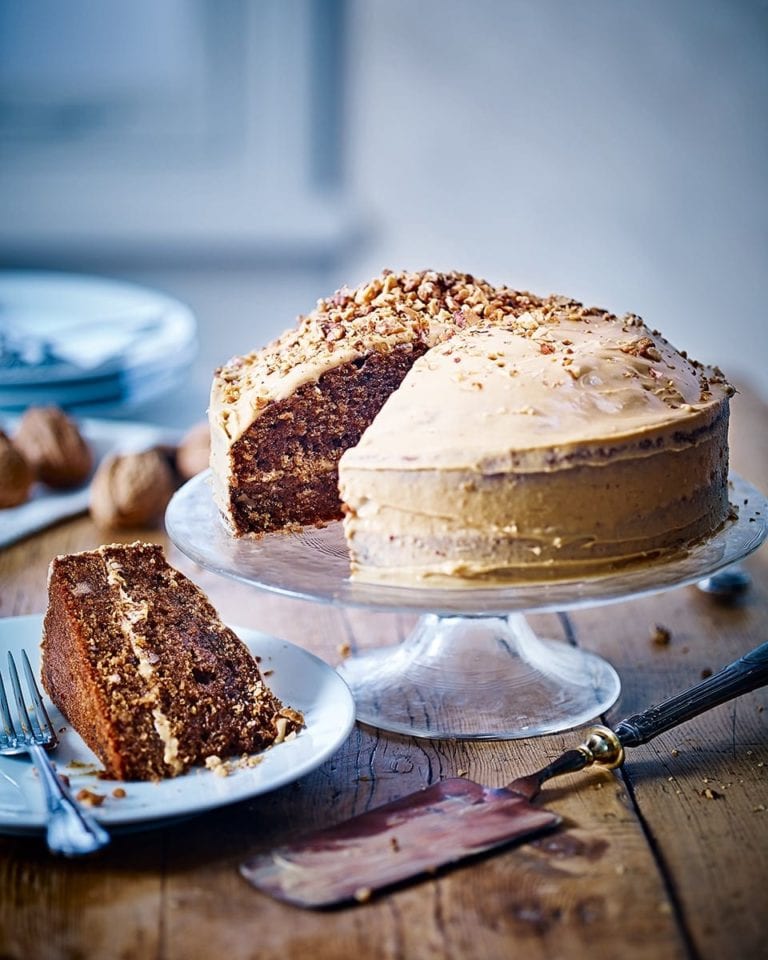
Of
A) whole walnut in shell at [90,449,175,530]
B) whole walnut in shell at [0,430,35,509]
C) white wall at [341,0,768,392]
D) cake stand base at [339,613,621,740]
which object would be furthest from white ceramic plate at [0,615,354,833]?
white wall at [341,0,768,392]

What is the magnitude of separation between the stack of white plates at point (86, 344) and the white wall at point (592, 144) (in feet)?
6.04

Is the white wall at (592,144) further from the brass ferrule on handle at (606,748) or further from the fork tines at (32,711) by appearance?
the fork tines at (32,711)

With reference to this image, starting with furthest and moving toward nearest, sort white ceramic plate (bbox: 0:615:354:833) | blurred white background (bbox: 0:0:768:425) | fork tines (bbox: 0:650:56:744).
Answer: blurred white background (bbox: 0:0:768:425) < fork tines (bbox: 0:650:56:744) < white ceramic plate (bbox: 0:615:354:833)

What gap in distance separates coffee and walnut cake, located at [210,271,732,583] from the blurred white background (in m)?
2.98

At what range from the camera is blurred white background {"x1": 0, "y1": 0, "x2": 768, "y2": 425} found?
520cm

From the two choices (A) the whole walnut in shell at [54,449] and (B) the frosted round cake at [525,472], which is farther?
(A) the whole walnut in shell at [54,449]

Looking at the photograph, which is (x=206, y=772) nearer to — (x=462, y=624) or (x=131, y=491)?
(x=462, y=624)

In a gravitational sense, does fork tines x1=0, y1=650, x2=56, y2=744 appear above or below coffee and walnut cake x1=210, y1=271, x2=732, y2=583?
below

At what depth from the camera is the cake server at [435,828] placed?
4.85 ft

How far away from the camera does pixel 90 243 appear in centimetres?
565

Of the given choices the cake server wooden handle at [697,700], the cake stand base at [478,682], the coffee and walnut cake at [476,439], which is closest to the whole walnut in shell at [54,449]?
the coffee and walnut cake at [476,439]

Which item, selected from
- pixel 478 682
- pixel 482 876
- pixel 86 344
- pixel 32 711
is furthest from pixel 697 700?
pixel 86 344

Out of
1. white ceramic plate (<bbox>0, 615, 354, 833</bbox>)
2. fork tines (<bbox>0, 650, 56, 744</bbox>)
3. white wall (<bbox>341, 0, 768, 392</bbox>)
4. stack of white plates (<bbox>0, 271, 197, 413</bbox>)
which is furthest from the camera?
white wall (<bbox>341, 0, 768, 392</bbox>)

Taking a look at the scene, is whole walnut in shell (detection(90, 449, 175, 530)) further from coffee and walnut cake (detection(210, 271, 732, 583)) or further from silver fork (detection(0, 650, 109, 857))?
silver fork (detection(0, 650, 109, 857))
